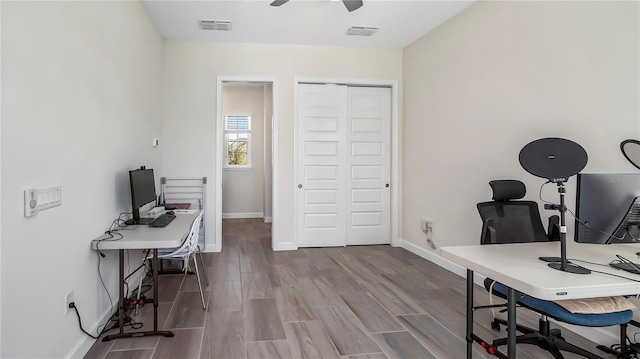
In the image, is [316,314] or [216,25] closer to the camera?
[316,314]

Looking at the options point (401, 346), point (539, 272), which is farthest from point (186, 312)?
point (539, 272)

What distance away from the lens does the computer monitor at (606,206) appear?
1.64 m

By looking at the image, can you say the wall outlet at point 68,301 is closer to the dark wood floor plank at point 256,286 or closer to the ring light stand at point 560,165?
the dark wood floor plank at point 256,286

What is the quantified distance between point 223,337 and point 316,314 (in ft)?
2.55

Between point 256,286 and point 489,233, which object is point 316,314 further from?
point 489,233

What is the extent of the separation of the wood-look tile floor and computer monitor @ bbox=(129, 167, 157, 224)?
0.88 m

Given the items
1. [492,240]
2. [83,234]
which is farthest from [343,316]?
[83,234]

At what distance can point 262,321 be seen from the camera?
2.83m

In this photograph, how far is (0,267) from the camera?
1.50 meters

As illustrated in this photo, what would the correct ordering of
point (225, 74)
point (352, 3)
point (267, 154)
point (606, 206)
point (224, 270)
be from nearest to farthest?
point (606, 206) → point (352, 3) → point (224, 270) → point (225, 74) → point (267, 154)

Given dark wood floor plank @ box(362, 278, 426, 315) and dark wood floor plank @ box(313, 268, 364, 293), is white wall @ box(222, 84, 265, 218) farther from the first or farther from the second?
dark wood floor plank @ box(362, 278, 426, 315)

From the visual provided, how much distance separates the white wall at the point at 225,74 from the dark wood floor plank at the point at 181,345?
8.09 feet

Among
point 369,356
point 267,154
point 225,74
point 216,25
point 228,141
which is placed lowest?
point 369,356

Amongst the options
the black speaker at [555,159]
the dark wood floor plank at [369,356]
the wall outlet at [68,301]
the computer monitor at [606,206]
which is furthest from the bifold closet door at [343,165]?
the computer monitor at [606,206]
